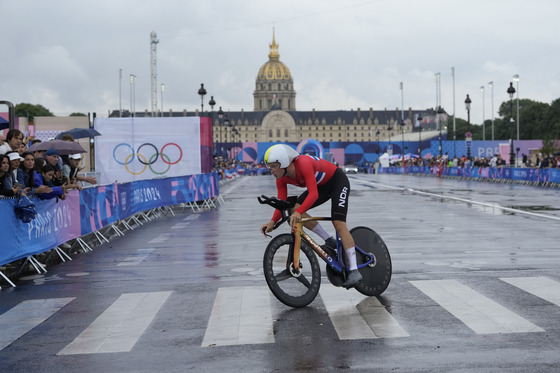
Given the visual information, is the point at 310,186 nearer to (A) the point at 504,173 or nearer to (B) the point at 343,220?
(B) the point at 343,220

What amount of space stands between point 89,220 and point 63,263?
3.04 meters

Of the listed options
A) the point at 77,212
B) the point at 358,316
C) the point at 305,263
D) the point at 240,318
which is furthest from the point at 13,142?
the point at 358,316

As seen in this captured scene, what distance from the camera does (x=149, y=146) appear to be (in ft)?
108

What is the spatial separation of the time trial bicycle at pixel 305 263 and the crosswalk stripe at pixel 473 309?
0.68 m

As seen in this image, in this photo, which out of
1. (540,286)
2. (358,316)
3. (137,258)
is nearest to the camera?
(358,316)

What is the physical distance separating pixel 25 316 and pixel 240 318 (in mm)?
2200

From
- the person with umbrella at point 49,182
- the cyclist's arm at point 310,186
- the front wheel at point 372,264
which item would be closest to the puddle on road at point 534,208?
the person with umbrella at point 49,182

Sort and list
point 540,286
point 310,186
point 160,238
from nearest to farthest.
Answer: point 310,186, point 540,286, point 160,238

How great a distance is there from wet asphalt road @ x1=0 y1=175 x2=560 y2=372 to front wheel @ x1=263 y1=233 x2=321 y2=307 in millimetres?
159

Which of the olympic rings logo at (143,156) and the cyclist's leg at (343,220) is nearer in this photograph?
the cyclist's leg at (343,220)

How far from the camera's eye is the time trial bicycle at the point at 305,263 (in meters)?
8.80

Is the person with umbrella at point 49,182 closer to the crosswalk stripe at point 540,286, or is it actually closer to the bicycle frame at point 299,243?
the bicycle frame at point 299,243

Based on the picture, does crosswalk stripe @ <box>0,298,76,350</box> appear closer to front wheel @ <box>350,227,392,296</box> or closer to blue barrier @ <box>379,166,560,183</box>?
front wheel @ <box>350,227,392,296</box>

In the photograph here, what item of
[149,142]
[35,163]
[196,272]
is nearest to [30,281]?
[196,272]
